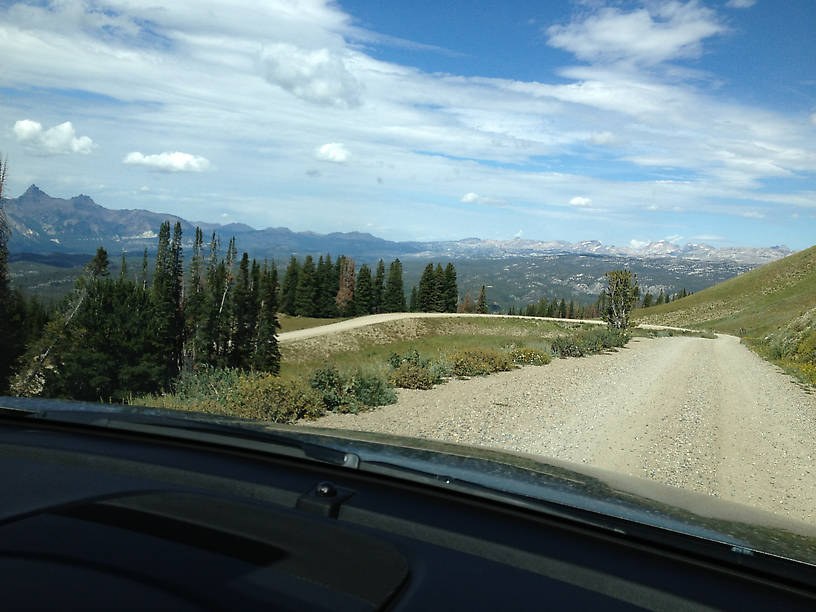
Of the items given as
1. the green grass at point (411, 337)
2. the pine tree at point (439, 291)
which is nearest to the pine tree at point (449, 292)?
the pine tree at point (439, 291)

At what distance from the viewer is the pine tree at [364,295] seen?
325 feet

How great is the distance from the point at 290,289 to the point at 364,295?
14326 millimetres

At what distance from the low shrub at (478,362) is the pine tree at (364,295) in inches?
3222

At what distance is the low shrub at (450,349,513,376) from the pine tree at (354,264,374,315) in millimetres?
81851

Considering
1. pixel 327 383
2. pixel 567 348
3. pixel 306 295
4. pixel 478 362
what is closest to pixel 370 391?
pixel 327 383

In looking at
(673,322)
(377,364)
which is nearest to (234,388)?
(377,364)

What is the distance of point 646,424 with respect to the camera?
1027cm

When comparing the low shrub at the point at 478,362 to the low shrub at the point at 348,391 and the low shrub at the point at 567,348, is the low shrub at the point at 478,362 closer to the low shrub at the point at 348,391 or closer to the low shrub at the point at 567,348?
the low shrub at the point at 348,391

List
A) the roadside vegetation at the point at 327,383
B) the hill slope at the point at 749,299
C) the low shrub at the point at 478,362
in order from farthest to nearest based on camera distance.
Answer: the hill slope at the point at 749,299 → the low shrub at the point at 478,362 → the roadside vegetation at the point at 327,383

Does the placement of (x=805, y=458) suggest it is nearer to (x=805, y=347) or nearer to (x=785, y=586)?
(x=785, y=586)

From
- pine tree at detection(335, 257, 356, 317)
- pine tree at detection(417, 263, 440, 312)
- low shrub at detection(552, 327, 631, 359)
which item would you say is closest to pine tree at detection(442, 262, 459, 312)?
pine tree at detection(417, 263, 440, 312)

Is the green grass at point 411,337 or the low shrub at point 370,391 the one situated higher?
the low shrub at point 370,391

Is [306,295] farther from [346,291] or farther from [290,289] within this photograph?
[346,291]

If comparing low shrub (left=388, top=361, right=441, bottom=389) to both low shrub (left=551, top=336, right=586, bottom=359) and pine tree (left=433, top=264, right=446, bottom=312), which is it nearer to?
low shrub (left=551, top=336, right=586, bottom=359)
